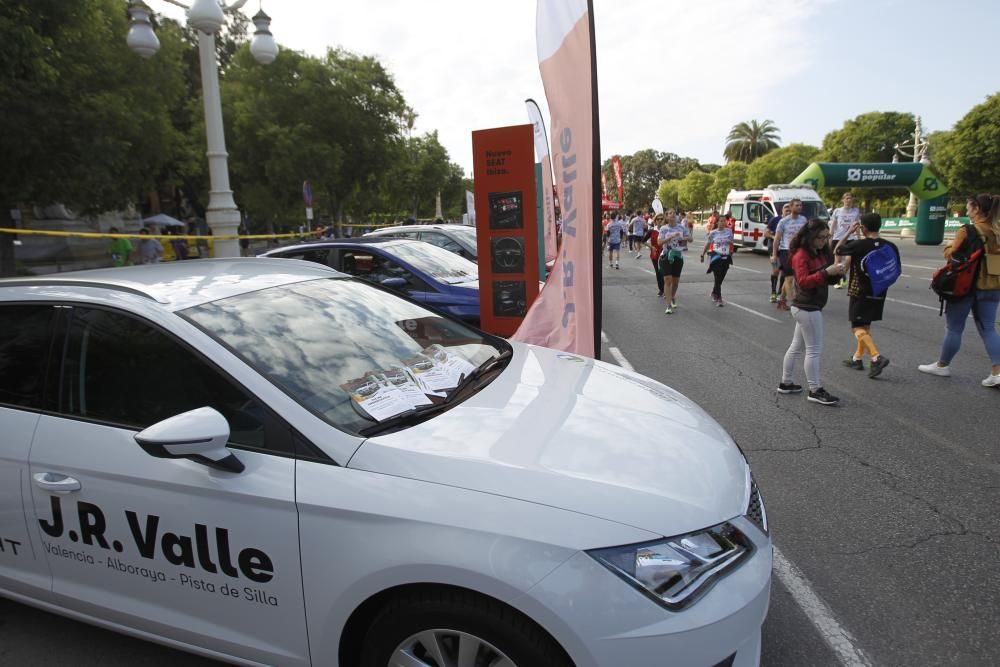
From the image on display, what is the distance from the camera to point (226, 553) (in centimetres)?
191

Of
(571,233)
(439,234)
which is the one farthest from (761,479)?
→ (439,234)

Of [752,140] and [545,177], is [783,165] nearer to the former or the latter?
[752,140]

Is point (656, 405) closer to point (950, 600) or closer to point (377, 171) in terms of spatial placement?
point (950, 600)

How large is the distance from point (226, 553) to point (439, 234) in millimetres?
10572

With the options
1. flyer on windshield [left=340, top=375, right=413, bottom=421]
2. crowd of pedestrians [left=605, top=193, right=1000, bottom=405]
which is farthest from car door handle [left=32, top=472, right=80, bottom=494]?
crowd of pedestrians [left=605, top=193, right=1000, bottom=405]

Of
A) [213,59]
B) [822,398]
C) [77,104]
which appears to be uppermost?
[77,104]

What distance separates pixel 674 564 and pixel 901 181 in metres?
30.3

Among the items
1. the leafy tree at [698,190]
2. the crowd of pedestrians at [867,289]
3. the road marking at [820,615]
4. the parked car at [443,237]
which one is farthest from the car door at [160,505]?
the leafy tree at [698,190]

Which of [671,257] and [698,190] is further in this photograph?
[698,190]

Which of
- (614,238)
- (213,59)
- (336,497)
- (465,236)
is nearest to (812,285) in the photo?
(336,497)

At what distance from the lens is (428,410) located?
2.21 metres

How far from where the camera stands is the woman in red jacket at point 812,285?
5.00m

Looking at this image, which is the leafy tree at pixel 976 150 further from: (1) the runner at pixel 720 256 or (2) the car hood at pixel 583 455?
(2) the car hood at pixel 583 455

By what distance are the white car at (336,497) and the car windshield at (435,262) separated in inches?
187
